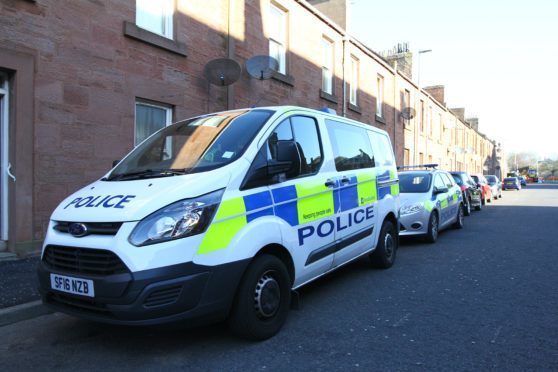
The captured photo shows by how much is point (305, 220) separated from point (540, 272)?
418cm

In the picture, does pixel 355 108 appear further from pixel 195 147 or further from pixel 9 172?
pixel 195 147

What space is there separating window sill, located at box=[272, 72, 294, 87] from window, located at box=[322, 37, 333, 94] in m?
2.75

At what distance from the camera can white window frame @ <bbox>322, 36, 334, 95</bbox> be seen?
51.4ft

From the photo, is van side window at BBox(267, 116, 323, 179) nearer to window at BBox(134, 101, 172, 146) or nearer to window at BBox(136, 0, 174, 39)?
window at BBox(134, 101, 172, 146)

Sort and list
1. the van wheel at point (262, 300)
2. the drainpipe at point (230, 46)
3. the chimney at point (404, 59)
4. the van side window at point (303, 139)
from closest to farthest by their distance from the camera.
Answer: the van wheel at point (262, 300) < the van side window at point (303, 139) < the drainpipe at point (230, 46) < the chimney at point (404, 59)

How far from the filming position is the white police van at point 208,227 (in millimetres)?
3184

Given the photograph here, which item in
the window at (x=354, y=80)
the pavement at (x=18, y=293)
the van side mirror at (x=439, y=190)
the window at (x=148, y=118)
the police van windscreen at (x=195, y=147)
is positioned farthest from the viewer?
the window at (x=354, y=80)

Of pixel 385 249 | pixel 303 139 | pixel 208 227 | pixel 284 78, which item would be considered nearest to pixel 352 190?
pixel 303 139

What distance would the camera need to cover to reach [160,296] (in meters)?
3.16

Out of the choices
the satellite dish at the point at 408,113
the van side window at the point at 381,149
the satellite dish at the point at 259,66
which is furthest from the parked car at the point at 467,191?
the van side window at the point at 381,149

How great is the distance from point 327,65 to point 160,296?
1402 centimetres

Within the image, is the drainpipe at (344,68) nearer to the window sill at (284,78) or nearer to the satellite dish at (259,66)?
the window sill at (284,78)

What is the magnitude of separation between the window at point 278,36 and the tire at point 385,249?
7655mm

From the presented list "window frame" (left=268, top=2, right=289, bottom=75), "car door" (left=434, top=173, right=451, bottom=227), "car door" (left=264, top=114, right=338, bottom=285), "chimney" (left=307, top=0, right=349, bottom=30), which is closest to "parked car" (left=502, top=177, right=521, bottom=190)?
"chimney" (left=307, top=0, right=349, bottom=30)
